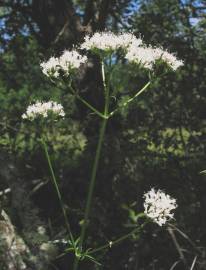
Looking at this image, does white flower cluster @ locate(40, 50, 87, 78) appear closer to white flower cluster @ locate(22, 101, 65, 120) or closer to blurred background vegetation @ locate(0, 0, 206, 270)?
white flower cluster @ locate(22, 101, 65, 120)

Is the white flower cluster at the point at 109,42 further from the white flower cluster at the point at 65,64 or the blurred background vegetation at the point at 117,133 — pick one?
the blurred background vegetation at the point at 117,133

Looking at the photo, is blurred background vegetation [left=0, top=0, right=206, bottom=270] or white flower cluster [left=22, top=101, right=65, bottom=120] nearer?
white flower cluster [left=22, top=101, right=65, bottom=120]

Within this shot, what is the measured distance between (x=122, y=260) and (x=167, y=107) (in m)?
2.02

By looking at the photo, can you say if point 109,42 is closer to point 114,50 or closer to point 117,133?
point 114,50

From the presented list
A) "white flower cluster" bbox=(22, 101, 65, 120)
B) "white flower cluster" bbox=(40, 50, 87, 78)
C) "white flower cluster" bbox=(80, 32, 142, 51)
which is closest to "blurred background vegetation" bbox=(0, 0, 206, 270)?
"white flower cluster" bbox=(22, 101, 65, 120)

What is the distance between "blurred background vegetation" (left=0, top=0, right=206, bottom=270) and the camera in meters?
5.62

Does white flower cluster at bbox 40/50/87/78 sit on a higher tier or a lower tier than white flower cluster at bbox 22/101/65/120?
higher

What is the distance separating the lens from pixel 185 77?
656 cm

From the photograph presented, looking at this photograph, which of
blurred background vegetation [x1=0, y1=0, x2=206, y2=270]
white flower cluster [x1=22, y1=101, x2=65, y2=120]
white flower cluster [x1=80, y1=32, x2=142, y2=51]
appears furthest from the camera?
blurred background vegetation [x1=0, y1=0, x2=206, y2=270]

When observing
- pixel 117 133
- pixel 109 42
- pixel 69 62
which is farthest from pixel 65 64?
pixel 117 133

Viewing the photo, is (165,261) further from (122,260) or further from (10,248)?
(10,248)

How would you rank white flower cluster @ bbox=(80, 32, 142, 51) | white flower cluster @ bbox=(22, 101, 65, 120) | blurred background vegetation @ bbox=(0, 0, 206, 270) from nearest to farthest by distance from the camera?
1. white flower cluster @ bbox=(80, 32, 142, 51)
2. white flower cluster @ bbox=(22, 101, 65, 120)
3. blurred background vegetation @ bbox=(0, 0, 206, 270)

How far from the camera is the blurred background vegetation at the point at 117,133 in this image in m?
5.62

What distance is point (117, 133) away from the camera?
20.8 feet
